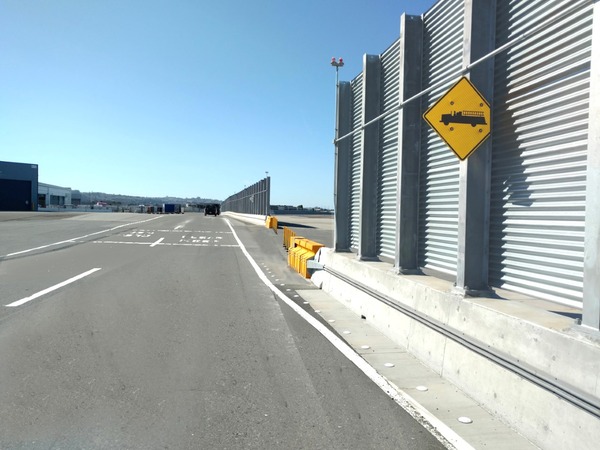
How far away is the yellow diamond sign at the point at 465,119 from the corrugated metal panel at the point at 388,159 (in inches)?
117

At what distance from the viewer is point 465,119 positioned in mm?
5355

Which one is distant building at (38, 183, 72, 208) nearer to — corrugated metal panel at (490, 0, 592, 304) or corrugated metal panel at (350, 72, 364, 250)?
corrugated metal panel at (350, 72, 364, 250)

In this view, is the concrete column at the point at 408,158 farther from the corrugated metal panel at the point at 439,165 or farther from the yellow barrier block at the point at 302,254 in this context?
the yellow barrier block at the point at 302,254

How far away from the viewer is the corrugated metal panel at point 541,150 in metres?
4.25

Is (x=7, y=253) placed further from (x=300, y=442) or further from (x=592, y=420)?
(x=592, y=420)

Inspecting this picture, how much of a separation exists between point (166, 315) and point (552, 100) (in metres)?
6.30

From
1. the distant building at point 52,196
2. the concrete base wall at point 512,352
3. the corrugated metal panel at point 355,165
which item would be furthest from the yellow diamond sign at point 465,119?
the distant building at point 52,196

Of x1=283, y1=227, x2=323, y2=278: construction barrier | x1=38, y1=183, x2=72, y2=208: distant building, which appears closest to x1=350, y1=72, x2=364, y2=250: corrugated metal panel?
x1=283, y1=227, x2=323, y2=278: construction barrier

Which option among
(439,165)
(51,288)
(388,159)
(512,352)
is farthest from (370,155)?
(51,288)

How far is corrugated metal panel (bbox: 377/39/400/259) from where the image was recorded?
28.1 ft

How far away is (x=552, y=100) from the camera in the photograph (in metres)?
4.56

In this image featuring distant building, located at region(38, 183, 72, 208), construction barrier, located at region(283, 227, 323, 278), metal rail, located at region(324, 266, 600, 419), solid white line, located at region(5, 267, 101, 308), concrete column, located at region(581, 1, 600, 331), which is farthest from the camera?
distant building, located at region(38, 183, 72, 208)

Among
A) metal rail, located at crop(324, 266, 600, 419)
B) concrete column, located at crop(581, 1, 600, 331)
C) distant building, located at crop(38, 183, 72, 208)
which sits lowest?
metal rail, located at crop(324, 266, 600, 419)

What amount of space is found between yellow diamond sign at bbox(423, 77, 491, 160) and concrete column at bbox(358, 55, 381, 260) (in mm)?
3961
